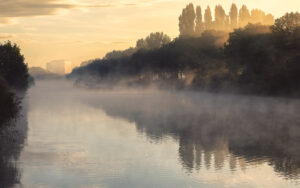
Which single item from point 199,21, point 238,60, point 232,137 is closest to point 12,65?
point 238,60

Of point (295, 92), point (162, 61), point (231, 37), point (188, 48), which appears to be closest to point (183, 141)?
point (295, 92)

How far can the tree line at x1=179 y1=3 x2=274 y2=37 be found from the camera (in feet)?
508

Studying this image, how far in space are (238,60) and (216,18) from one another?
7192 centimetres

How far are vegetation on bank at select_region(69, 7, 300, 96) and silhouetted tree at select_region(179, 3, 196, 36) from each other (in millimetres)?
16219

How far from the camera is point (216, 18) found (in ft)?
519

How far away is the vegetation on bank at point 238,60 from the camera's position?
75000 millimetres

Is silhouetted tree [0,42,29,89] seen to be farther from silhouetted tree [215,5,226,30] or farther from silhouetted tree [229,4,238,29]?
silhouetted tree [229,4,238,29]

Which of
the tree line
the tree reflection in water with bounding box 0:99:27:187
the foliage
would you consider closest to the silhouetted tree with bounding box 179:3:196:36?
the tree line

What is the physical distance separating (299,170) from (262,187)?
129 inches

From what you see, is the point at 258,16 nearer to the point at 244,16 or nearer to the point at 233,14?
the point at 244,16

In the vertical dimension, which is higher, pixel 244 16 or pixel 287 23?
pixel 244 16

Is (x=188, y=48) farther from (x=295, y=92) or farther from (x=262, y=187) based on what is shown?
(x=262, y=187)

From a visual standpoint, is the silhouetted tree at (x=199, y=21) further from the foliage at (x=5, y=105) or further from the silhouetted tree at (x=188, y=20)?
the foliage at (x=5, y=105)

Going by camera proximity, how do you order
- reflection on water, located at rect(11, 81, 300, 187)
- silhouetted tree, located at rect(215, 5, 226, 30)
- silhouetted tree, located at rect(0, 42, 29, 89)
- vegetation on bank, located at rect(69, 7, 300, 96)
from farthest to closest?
1. silhouetted tree, located at rect(215, 5, 226, 30)
2. silhouetted tree, located at rect(0, 42, 29, 89)
3. vegetation on bank, located at rect(69, 7, 300, 96)
4. reflection on water, located at rect(11, 81, 300, 187)
